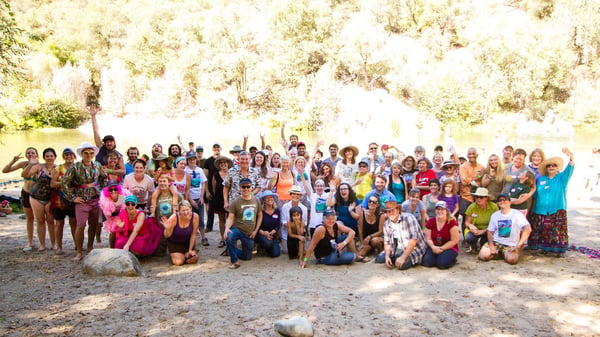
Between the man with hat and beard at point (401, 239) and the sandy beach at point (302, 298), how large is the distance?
169mm

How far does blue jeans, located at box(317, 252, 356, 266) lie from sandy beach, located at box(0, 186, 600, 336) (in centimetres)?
10

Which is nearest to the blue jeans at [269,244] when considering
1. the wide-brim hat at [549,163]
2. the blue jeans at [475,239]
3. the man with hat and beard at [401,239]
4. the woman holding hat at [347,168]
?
the man with hat and beard at [401,239]

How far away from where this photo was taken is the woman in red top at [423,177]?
6363mm

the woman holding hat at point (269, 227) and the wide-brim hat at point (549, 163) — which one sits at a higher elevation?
the wide-brim hat at point (549, 163)

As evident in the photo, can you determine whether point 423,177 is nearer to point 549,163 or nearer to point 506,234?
point 506,234

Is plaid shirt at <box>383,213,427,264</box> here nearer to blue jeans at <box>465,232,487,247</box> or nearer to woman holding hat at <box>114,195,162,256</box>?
blue jeans at <box>465,232,487,247</box>

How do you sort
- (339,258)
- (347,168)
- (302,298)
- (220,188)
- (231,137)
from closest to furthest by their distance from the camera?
(302,298)
(339,258)
(220,188)
(347,168)
(231,137)

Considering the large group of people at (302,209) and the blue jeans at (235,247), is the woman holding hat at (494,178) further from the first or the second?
the blue jeans at (235,247)

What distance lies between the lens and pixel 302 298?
4.33 metres

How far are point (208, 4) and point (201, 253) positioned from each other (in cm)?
4187

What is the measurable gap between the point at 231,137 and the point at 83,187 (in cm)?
2430

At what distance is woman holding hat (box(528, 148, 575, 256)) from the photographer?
560 centimetres

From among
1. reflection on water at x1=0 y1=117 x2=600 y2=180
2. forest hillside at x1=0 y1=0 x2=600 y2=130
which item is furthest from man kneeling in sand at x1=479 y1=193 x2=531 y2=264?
forest hillside at x1=0 y1=0 x2=600 y2=130

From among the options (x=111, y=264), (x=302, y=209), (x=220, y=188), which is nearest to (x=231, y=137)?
(x=220, y=188)
